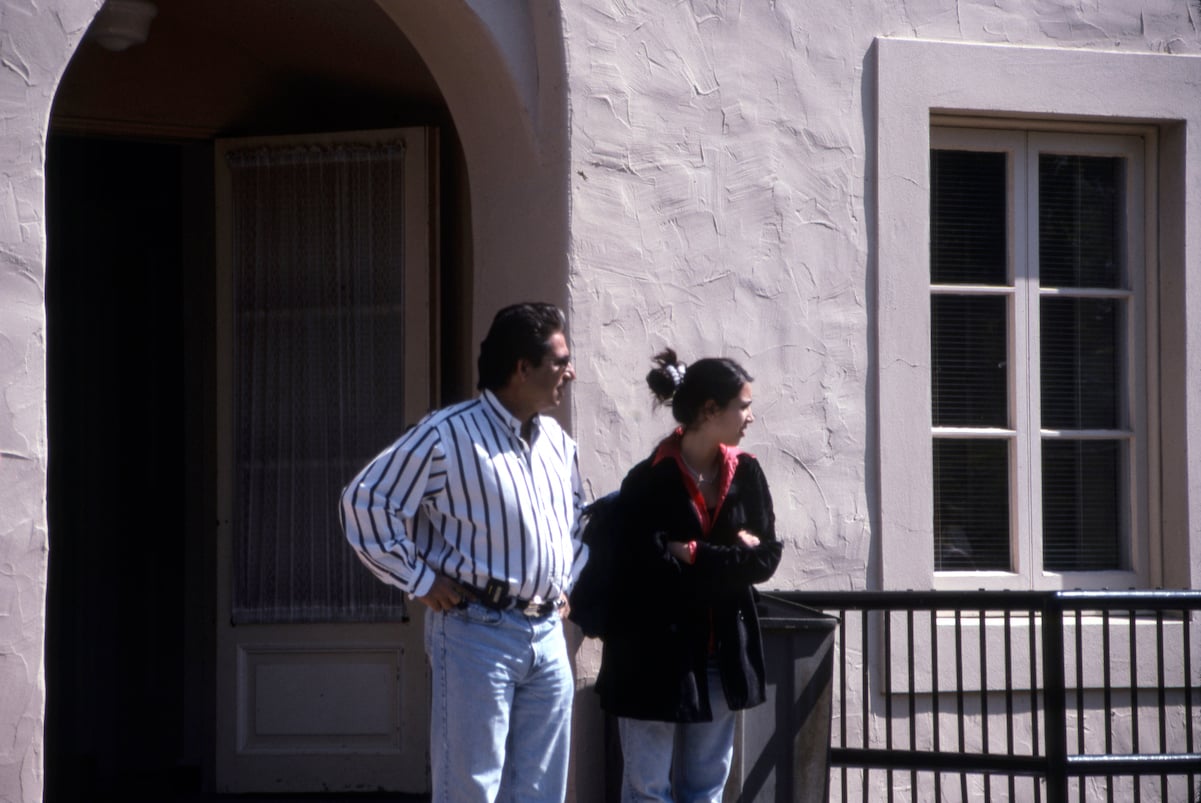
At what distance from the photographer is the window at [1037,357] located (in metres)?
5.98

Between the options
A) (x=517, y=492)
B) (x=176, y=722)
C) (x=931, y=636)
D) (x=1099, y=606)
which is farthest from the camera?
(x=176, y=722)

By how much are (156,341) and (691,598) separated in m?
3.62

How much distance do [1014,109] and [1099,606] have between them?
6.89 feet

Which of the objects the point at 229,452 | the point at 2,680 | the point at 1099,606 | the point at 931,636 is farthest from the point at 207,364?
the point at 1099,606

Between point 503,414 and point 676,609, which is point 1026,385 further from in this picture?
point 503,414

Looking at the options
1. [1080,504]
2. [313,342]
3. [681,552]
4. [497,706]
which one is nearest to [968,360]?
[1080,504]

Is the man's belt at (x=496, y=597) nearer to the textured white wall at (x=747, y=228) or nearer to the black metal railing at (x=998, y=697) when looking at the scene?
the textured white wall at (x=747, y=228)

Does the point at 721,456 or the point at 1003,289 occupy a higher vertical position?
the point at 1003,289

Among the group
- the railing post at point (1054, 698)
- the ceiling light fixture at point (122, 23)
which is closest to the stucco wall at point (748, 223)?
the railing post at point (1054, 698)

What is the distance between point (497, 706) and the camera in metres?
3.86

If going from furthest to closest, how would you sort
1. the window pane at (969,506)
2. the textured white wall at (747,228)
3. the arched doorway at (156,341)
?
the arched doorway at (156,341) → the window pane at (969,506) → the textured white wall at (747,228)

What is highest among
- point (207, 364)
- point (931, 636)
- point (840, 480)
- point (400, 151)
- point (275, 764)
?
point (400, 151)

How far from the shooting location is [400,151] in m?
6.34

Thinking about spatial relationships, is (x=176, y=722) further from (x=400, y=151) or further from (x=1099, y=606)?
(x=1099, y=606)
